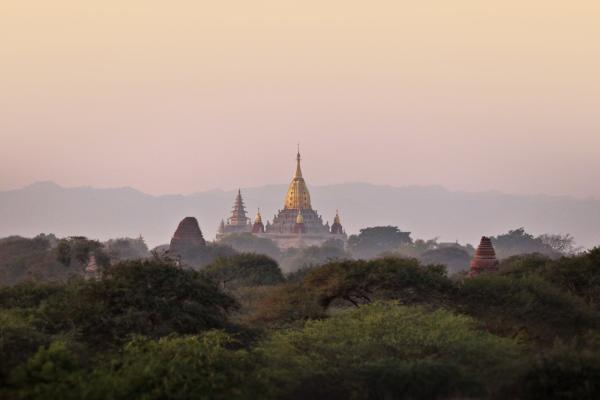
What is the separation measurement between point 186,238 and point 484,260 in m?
80.6

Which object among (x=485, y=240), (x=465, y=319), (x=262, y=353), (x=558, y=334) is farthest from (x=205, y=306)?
(x=485, y=240)

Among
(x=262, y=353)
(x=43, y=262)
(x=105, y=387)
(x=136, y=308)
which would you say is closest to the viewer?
(x=105, y=387)

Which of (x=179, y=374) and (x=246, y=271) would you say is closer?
(x=179, y=374)

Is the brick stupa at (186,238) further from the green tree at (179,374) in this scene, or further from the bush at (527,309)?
the green tree at (179,374)

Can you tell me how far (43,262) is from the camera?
409 feet

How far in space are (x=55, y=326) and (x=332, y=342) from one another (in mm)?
11492

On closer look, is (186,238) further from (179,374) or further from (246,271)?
(179,374)

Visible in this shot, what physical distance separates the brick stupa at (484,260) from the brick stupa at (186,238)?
75757mm

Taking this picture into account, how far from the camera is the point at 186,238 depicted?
6270 inches

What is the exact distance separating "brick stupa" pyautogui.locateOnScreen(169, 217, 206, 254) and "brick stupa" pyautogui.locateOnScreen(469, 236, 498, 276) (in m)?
75.8

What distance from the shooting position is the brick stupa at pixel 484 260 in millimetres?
83438

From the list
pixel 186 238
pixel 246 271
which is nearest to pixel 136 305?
pixel 246 271

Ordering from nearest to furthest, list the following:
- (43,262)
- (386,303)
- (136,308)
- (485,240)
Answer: (136,308) → (386,303) → (485,240) → (43,262)

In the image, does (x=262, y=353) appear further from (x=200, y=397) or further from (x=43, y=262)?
(x=43, y=262)
